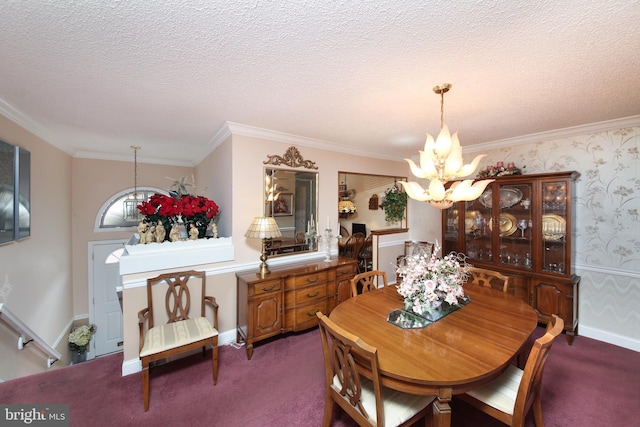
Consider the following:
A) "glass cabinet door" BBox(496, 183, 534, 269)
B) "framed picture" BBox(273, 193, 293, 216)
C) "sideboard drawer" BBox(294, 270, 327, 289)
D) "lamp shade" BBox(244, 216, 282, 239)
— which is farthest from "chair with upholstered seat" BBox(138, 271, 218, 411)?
"glass cabinet door" BBox(496, 183, 534, 269)

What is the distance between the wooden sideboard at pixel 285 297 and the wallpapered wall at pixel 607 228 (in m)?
2.79

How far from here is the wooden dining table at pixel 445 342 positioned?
1.14 meters

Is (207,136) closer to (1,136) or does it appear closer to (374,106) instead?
(1,136)

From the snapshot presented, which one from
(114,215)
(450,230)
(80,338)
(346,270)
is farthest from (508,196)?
(80,338)

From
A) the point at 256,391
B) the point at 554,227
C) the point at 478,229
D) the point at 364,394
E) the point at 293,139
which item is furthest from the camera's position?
the point at 478,229

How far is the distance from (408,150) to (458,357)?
3251 mm

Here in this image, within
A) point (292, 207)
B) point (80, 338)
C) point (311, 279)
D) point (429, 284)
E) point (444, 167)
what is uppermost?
point (444, 167)

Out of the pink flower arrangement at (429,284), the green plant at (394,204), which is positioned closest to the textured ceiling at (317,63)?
the pink flower arrangement at (429,284)

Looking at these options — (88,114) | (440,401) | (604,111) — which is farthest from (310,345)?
(604,111)

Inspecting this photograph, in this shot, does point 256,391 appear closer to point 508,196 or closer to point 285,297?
point 285,297

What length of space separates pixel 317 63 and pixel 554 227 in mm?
3242

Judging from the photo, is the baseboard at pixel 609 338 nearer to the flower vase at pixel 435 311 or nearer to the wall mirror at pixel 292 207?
the flower vase at pixel 435 311

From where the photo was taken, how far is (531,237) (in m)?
2.96

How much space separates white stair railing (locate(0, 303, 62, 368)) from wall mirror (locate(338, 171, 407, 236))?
382 centimetres
